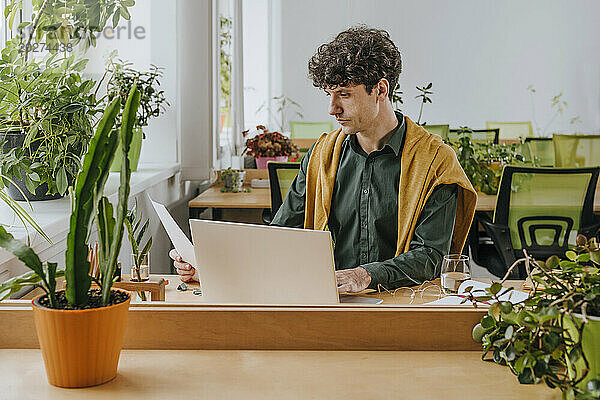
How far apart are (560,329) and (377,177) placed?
1.26m

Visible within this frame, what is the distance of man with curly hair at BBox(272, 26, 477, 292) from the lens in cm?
203

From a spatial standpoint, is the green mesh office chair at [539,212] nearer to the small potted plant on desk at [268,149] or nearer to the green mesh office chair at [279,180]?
the green mesh office chair at [279,180]

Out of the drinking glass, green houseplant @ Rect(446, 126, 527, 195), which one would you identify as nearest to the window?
green houseplant @ Rect(446, 126, 527, 195)

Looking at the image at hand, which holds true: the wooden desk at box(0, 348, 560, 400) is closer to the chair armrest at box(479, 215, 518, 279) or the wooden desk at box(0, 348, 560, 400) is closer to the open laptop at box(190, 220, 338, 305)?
the open laptop at box(190, 220, 338, 305)

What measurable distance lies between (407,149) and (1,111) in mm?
1106

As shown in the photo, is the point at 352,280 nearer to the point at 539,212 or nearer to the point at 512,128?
the point at 539,212

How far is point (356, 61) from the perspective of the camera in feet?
6.81

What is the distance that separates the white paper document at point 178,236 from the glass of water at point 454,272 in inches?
23.4

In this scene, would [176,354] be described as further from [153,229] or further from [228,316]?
[153,229]

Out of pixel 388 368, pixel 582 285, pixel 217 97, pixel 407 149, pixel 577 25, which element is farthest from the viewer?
pixel 577 25

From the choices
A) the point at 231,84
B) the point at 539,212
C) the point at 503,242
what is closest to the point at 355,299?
the point at 503,242

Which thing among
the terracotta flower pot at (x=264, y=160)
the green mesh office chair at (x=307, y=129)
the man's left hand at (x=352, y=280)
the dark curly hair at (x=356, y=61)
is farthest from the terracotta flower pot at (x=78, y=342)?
the green mesh office chair at (x=307, y=129)

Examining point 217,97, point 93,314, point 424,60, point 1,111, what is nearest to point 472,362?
point 93,314

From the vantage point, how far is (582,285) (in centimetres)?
92
